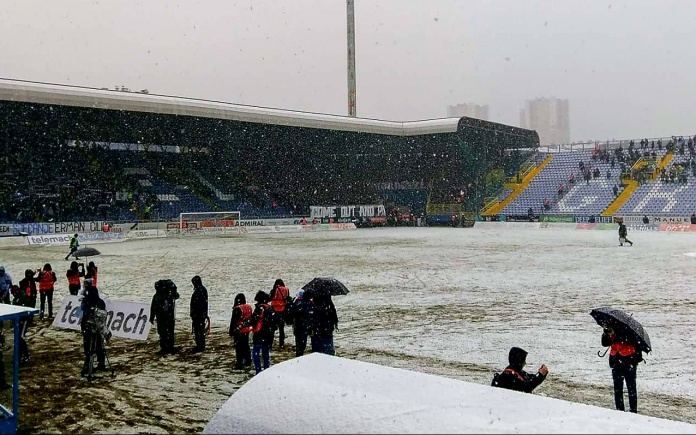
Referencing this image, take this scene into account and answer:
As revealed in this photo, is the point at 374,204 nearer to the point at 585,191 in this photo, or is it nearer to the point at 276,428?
the point at 585,191

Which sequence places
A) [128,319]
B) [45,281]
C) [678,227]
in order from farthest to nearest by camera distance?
[678,227] < [45,281] < [128,319]

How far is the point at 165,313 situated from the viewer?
10.5 metres

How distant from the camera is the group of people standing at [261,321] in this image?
9.03 metres

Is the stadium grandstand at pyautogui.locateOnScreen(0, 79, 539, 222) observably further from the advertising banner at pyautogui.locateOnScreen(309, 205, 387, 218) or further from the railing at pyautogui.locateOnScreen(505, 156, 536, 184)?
the advertising banner at pyautogui.locateOnScreen(309, 205, 387, 218)

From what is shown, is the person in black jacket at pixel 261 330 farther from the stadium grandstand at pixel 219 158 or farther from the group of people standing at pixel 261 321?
the stadium grandstand at pixel 219 158

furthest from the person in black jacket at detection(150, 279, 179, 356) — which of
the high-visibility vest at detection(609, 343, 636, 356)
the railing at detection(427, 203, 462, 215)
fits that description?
the railing at detection(427, 203, 462, 215)

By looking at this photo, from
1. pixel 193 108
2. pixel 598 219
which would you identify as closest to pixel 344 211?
pixel 193 108

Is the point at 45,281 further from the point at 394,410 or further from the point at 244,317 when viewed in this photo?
the point at 394,410

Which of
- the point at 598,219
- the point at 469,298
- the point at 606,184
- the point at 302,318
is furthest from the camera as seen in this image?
the point at 606,184

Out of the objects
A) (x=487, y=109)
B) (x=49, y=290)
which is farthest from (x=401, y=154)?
(x=487, y=109)

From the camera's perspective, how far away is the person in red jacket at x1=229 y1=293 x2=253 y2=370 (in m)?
9.31

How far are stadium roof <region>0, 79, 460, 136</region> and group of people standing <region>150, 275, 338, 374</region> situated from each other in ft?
101

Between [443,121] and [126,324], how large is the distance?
150 feet

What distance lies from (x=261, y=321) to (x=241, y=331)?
558 mm
